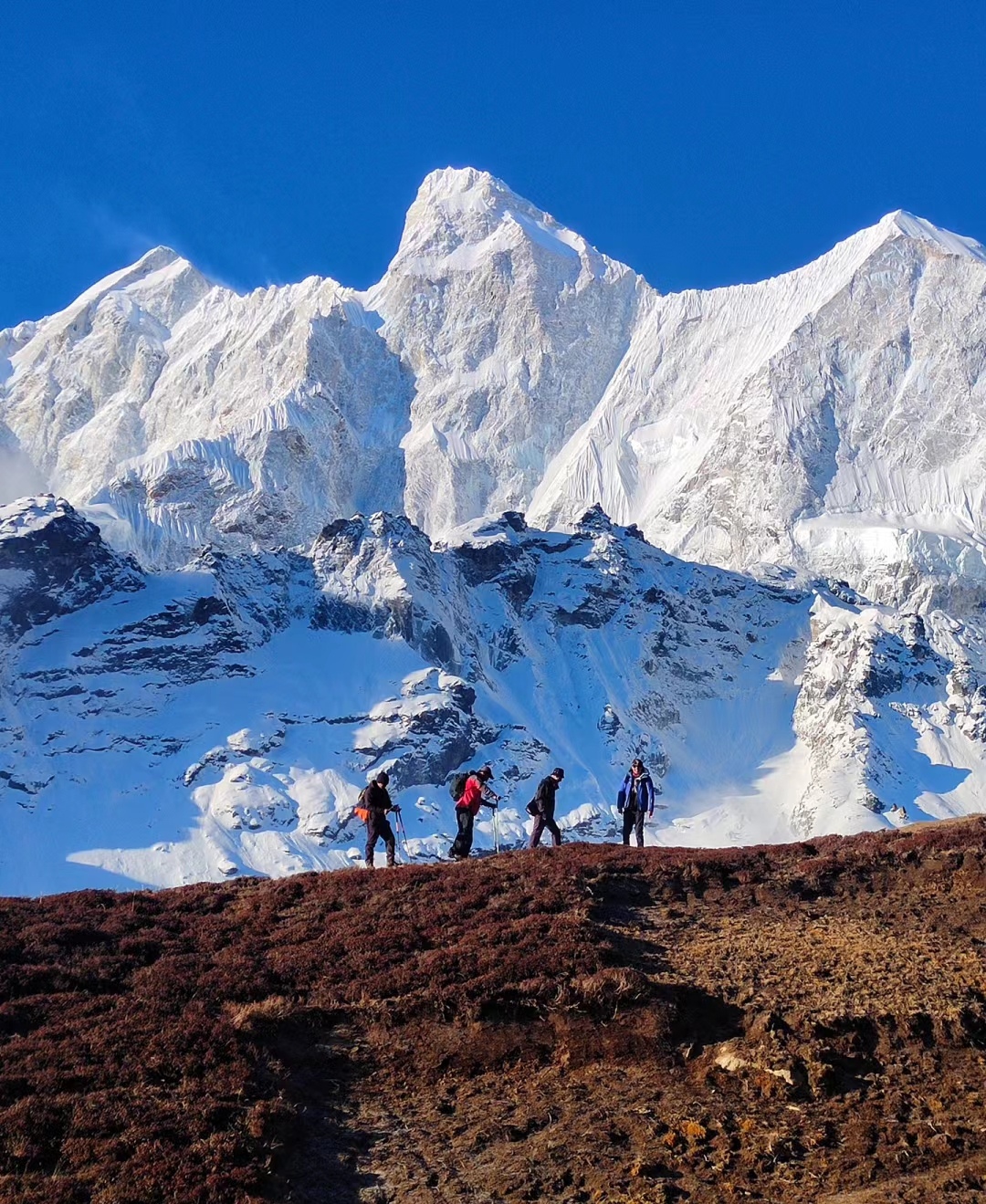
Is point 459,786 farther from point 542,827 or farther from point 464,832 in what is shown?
point 542,827

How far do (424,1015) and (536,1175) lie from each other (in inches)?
194

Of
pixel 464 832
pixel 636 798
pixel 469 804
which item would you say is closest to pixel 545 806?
pixel 464 832

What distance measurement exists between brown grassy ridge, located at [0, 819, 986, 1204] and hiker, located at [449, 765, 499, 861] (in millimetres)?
5938

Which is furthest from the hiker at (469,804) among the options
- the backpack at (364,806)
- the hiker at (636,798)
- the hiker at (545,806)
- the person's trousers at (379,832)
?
the hiker at (636,798)

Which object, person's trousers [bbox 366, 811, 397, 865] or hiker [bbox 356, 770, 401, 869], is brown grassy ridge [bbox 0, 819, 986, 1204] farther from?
hiker [bbox 356, 770, 401, 869]

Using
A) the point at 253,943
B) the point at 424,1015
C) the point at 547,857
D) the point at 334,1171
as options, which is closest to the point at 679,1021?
the point at 424,1015

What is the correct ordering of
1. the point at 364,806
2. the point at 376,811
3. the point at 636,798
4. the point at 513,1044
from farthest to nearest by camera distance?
the point at 636,798
the point at 364,806
the point at 376,811
the point at 513,1044

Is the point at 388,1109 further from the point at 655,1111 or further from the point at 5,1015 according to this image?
the point at 5,1015

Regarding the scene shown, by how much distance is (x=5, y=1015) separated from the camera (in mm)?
21844

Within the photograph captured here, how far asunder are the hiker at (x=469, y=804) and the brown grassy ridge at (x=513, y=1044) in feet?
19.5

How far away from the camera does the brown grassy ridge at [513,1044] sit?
17328mm

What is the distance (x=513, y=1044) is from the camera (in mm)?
20844

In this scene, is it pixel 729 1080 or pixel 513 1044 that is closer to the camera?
pixel 729 1080

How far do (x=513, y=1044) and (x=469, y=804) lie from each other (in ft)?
46.4
